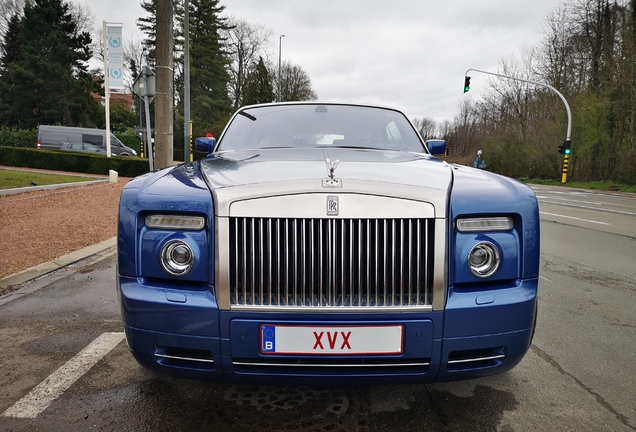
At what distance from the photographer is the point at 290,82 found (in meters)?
58.6

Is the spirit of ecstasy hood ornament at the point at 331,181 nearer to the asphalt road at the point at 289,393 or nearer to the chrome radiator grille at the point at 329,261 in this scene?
the chrome radiator grille at the point at 329,261

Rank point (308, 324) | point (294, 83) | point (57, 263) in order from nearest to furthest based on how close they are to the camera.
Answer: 1. point (308, 324)
2. point (57, 263)
3. point (294, 83)

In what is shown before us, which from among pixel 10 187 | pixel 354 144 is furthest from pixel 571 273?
pixel 10 187

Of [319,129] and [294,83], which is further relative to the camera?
[294,83]

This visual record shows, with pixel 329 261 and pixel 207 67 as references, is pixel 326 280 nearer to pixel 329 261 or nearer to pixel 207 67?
pixel 329 261

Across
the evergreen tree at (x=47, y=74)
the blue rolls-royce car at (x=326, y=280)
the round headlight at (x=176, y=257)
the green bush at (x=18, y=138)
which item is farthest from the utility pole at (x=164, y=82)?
the evergreen tree at (x=47, y=74)

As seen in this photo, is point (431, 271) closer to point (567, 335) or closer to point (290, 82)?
point (567, 335)

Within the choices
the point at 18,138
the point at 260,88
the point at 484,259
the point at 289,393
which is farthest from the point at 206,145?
the point at 260,88

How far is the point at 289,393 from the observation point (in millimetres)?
2469

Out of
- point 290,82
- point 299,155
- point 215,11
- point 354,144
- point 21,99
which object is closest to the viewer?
point 299,155

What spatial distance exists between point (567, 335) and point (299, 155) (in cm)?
245

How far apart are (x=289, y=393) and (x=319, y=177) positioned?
1.20 metres

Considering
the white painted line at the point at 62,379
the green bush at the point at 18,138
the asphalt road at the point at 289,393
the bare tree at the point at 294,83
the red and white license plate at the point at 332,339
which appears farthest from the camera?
the bare tree at the point at 294,83

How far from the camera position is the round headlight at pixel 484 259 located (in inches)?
78.6
